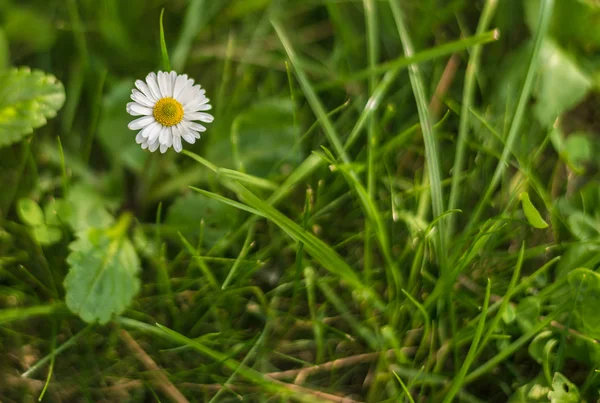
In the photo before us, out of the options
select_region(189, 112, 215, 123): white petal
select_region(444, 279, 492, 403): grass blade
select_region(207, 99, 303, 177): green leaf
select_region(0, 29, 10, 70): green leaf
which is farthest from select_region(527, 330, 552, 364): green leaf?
select_region(0, 29, 10, 70): green leaf

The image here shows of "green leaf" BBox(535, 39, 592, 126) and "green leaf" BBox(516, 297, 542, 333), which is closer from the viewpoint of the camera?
"green leaf" BBox(516, 297, 542, 333)

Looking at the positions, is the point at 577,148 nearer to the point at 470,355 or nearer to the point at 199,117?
the point at 470,355

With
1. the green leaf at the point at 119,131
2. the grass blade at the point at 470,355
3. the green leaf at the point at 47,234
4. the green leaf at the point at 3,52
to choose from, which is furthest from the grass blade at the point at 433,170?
the green leaf at the point at 3,52

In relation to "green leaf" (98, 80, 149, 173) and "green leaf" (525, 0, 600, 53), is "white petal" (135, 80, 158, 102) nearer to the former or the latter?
"green leaf" (98, 80, 149, 173)

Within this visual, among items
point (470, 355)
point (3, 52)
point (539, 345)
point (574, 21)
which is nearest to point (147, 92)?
point (3, 52)

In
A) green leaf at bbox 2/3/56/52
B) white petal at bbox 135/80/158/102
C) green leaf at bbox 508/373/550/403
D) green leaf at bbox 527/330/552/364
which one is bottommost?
green leaf at bbox 508/373/550/403

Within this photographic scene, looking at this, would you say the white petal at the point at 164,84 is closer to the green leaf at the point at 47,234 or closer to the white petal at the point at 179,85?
the white petal at the point at 179,85
